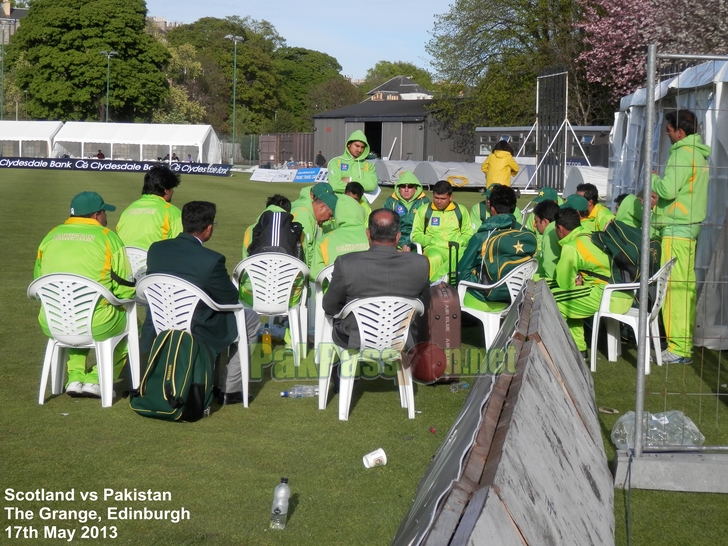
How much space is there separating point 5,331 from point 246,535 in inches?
221

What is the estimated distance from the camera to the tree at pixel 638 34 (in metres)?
21.4

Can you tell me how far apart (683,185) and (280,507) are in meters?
4.69

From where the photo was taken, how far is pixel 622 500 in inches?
191

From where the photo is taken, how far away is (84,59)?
2894 inches

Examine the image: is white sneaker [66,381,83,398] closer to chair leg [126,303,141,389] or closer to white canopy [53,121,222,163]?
chair leg [126,303,141,389]

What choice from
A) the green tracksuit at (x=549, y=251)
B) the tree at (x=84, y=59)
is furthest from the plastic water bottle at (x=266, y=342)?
the tree at (x=84, y=59)

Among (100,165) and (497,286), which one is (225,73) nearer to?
(100,165)

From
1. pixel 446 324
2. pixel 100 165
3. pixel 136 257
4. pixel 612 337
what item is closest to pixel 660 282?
pixel 612 337

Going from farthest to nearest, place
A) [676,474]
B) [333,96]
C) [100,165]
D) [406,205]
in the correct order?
[333,96]
[100,165]
[406,205]
[676,474]

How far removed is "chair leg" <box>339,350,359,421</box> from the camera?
20.4 ft

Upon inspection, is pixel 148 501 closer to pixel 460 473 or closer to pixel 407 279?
pixel 407 279

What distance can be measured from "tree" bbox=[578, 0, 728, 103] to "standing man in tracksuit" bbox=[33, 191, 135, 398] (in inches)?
617

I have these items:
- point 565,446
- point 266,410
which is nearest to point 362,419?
point 266,410

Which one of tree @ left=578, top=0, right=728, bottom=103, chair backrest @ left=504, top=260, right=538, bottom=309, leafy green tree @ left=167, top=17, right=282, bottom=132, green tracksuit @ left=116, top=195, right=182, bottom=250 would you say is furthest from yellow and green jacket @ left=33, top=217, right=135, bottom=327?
leafy green tree @ left=167, top=17, right=282, bottom=132
